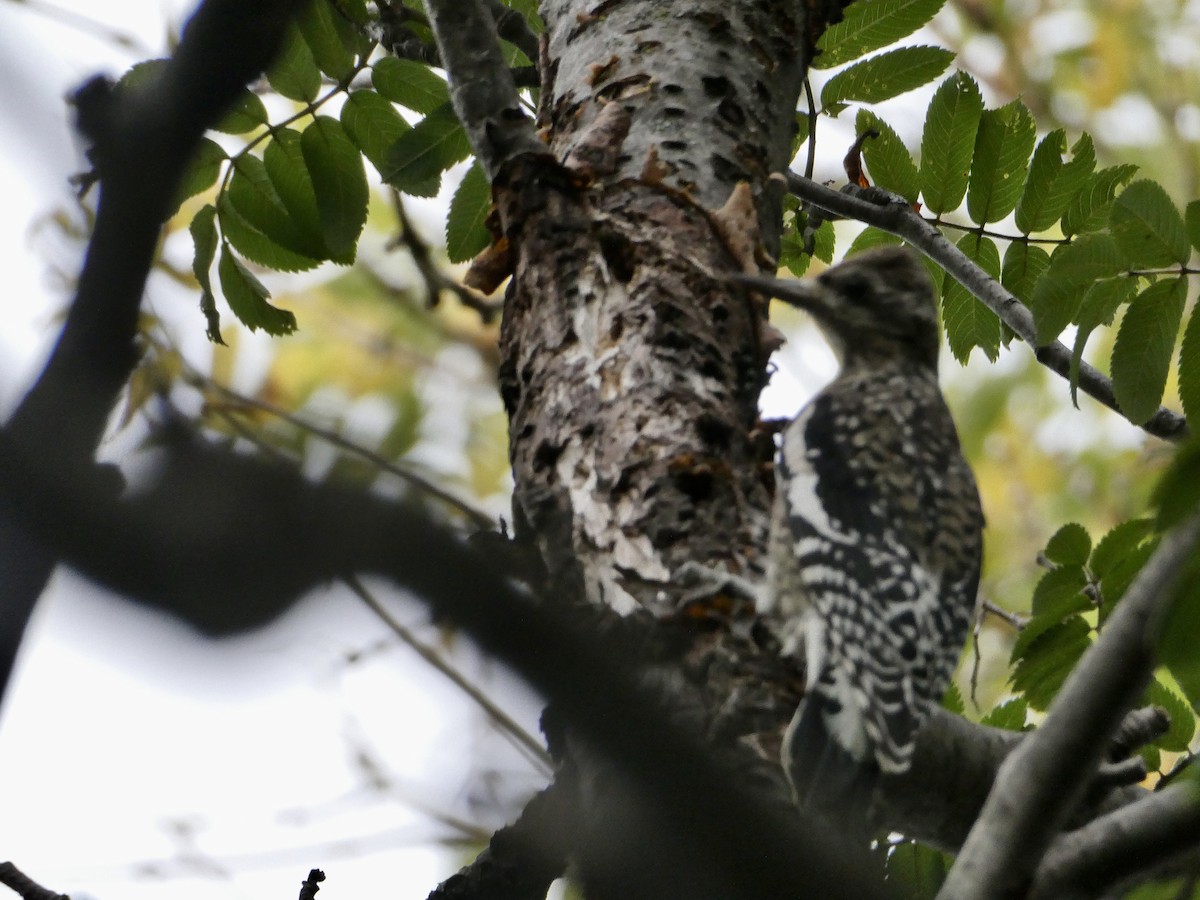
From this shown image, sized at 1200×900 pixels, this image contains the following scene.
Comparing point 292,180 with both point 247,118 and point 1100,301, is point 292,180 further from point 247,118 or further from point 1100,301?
point 1100,301

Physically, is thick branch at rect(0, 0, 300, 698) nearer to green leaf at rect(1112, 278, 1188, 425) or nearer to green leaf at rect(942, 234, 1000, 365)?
green leaf at rect(1112, 278, 1188, 425)

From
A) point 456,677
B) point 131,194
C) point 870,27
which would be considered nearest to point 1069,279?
point 870,27

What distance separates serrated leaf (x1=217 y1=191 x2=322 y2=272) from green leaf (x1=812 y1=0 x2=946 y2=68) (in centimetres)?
151

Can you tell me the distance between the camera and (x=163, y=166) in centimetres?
94

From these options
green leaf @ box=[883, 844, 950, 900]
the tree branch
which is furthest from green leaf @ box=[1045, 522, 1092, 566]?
green leaf @ box=[883, 844, 950, 900]

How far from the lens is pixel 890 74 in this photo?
343 centimetres

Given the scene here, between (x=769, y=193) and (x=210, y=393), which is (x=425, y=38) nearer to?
(x=769, y=193)

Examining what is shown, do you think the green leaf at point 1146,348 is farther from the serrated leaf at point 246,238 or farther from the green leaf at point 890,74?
the serrated leaf at point 246,238

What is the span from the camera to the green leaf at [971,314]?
3.39 m

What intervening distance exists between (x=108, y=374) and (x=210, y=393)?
0.35 meters

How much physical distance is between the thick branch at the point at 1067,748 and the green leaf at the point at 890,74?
252cm

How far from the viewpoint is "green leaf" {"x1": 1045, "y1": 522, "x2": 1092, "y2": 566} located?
3002mm

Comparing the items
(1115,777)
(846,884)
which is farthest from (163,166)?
(1115,777)

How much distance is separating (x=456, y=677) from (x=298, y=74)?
104 inches
